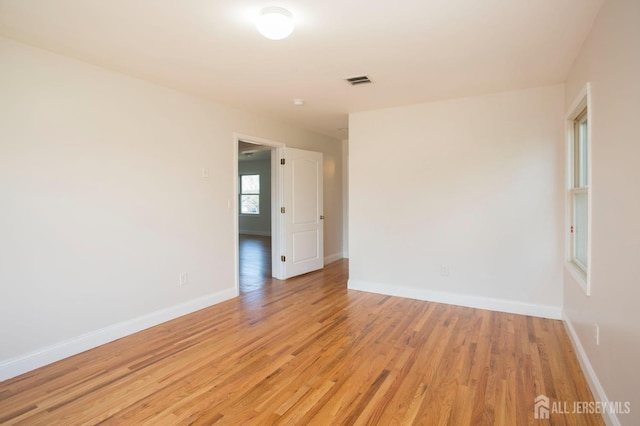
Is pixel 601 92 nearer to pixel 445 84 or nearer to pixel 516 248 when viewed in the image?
pixel 445 84

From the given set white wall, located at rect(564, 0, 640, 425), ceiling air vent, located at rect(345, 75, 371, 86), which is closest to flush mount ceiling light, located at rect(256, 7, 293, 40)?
ceiling air vent, located at rect(345, 75, 371, 86)

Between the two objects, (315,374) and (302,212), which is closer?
(315,374)

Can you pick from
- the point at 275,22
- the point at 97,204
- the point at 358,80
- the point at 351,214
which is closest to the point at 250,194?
the point at 351,214

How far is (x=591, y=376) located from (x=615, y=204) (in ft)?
3.90

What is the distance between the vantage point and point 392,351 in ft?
8.93

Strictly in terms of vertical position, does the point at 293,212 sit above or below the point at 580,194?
below

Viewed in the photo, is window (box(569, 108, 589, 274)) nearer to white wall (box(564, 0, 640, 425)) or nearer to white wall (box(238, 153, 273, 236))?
white wall (box(564, 0, 640, 425))

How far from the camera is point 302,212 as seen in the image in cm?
534

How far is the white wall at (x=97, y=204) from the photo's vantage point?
2.43 m

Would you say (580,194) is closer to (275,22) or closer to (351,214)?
(351,214)

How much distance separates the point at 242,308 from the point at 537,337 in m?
3.00

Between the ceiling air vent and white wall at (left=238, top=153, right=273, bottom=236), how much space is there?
297 inches

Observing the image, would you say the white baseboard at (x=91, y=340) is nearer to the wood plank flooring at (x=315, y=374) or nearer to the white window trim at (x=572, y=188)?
the wood plank flooring at (x=315, y=374)

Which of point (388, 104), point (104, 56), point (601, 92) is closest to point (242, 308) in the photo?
point (104, 56)
